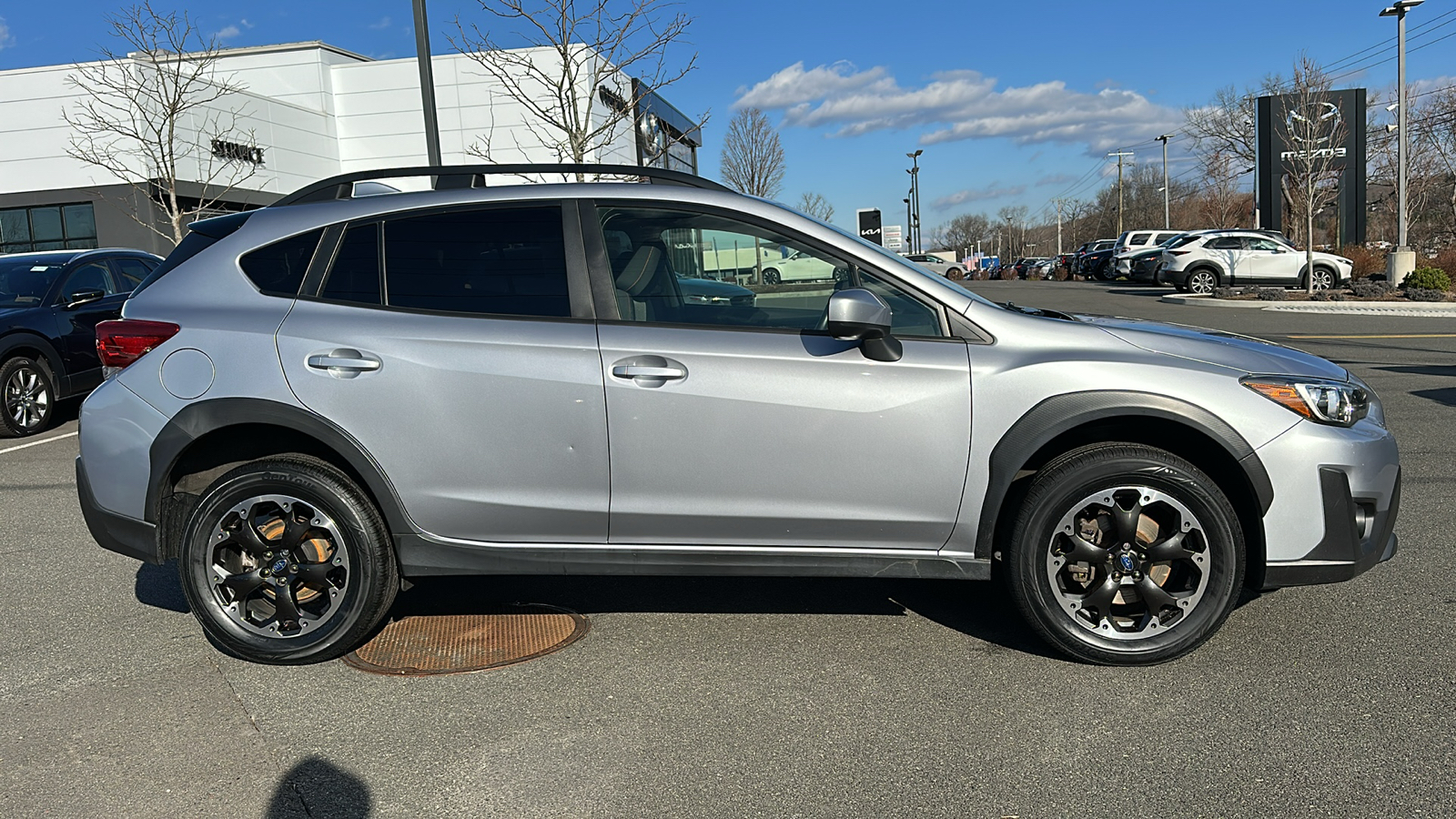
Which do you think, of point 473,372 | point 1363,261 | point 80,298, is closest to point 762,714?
point 473,372

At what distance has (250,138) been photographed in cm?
3666

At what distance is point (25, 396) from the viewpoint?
10.1m

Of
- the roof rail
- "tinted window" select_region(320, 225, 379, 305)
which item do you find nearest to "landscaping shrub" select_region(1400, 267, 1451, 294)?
the roof rail

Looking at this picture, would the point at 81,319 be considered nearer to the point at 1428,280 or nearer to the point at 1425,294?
the point at 1425,294

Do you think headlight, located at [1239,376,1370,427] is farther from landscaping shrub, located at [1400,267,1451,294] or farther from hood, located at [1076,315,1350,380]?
landscaping shrub, located at [1400,267,1451,294]

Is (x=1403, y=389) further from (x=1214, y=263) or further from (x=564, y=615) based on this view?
(x=1214, y=263)

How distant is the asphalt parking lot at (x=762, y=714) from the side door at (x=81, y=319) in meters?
6.44

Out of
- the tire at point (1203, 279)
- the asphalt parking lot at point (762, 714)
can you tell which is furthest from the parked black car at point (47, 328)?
the tire at point (1203, 279)

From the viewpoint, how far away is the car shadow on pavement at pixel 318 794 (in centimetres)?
297

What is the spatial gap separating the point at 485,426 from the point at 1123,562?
7.56 feet

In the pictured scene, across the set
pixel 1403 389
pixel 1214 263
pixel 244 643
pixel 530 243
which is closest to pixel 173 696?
pixel 244 643

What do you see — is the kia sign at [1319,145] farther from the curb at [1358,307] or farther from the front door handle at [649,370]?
the front door handle at [649,370]

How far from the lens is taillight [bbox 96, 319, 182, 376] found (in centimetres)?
401

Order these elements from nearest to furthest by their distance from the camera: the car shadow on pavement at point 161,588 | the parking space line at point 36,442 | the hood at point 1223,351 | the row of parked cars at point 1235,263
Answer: the hood at point 1223,351 < the car shadow on pavement at point 161,588 < the parking space line at point 36,442 < the row of parked cars at point 1235,263
